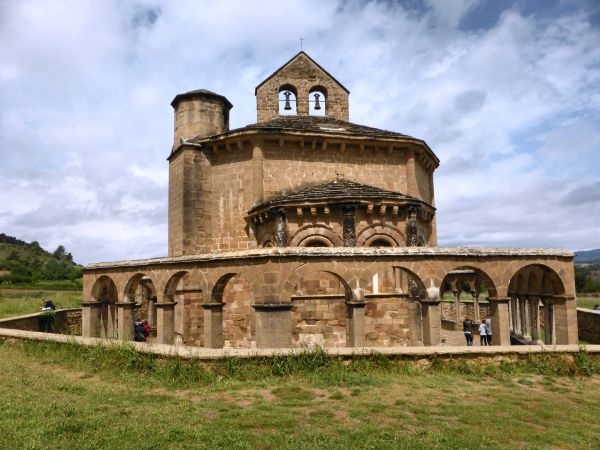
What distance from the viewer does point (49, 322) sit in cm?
1647

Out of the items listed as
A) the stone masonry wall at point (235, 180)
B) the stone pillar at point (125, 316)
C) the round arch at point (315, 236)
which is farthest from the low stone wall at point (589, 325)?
the stone pillar at point (125, 316)

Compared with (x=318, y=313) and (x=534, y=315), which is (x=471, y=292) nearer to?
(x=534, y=315)

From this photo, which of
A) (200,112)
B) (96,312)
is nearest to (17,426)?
(96,312)

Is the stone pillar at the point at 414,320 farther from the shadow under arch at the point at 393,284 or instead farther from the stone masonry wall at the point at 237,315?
the stone masonry wall at the point at 237,315

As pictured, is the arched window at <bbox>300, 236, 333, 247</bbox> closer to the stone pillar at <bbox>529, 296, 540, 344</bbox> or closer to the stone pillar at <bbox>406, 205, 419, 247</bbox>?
the stone pillar at <bbox>406, 205, 419, 247</bbox>

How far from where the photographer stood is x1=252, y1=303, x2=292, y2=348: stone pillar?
9.15 m

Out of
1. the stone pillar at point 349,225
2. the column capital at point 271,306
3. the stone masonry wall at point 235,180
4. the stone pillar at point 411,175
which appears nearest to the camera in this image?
the column capital at point 271,306

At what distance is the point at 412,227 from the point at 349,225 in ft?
6.42

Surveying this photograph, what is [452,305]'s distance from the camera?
2436 centimetres

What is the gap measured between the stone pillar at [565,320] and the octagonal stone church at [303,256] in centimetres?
3

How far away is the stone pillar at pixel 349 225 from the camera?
12.6m

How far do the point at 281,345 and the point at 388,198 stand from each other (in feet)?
19.2

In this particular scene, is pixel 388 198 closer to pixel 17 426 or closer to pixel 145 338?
pixel 145 338

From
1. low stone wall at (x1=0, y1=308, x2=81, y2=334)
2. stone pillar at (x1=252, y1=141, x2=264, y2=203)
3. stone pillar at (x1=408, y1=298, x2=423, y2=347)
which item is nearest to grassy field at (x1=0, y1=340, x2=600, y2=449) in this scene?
stone pillar at (x1=408, y1=298, x2=423, y2=347)
